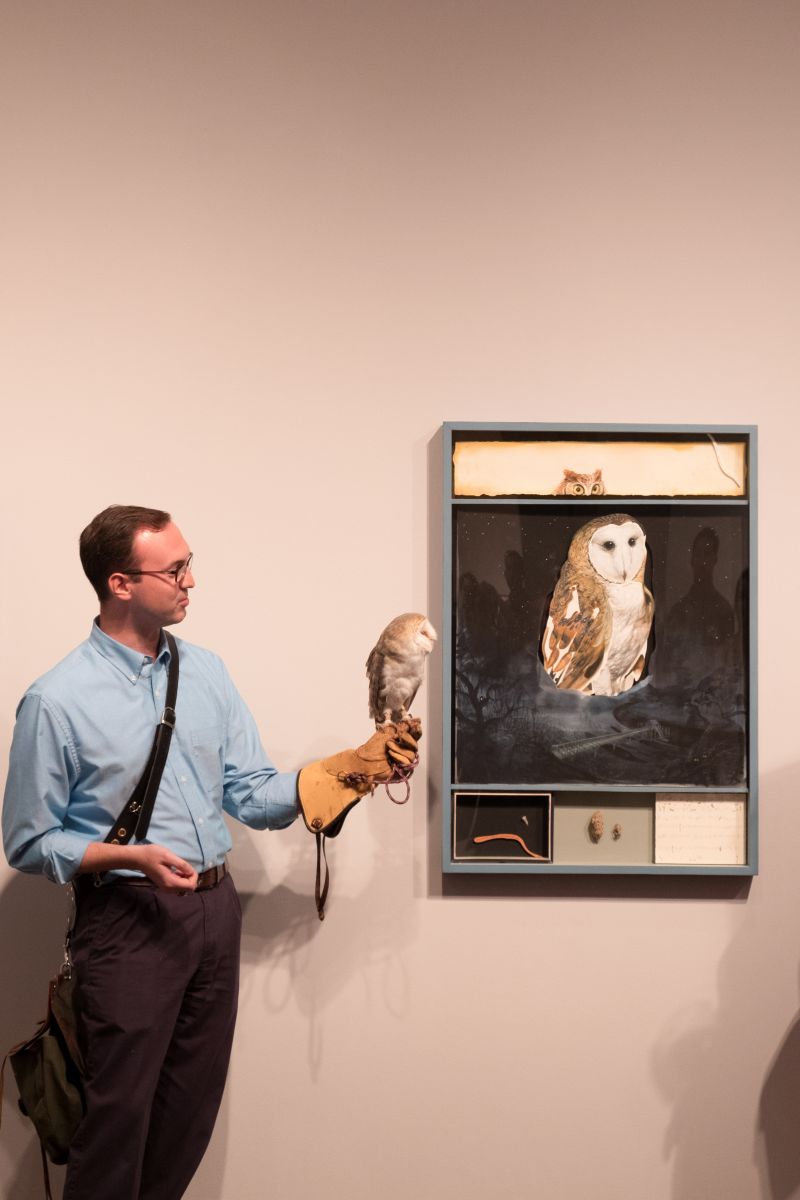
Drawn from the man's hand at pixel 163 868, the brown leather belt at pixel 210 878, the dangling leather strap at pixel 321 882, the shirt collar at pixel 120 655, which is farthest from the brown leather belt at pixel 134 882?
the shirt collar at pixel 120 655

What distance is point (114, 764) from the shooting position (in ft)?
5.93

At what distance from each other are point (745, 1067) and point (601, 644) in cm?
95

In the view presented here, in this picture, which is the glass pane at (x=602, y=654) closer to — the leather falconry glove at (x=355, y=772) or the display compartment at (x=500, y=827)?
the display compartment at (x=500, y=827)

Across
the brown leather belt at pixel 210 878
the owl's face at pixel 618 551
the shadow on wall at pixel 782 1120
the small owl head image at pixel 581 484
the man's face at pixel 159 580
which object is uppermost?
the small owl head image at pixel 581 484

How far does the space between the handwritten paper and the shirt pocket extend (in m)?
0.90

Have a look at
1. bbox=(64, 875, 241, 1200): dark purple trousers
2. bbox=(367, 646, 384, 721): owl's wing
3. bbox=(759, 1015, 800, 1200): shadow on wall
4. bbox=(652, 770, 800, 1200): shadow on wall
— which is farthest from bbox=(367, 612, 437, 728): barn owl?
bbox=(759, 1015, 800, 1200): shadow on wall

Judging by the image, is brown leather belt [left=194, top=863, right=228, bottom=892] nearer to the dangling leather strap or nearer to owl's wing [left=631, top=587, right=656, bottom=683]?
the dangling leather strap

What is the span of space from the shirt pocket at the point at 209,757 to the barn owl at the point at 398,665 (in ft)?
0.95

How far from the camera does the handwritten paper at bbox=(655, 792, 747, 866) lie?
2.20 metres

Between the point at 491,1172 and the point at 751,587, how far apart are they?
1.34 metres

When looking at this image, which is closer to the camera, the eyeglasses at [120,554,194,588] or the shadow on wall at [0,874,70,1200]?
the eyeglasses at [120,554,194,588]

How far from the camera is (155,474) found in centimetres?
223

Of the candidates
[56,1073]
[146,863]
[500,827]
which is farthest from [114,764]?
[500,827]

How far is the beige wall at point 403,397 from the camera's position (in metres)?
2.23
